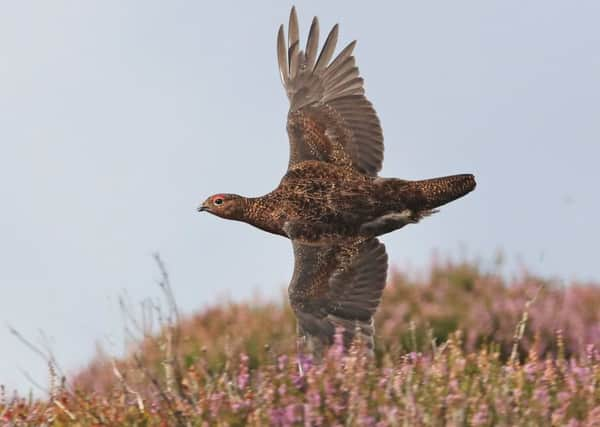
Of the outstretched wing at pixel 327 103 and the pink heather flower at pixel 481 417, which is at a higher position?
the outstretched wing at pixel 327 103

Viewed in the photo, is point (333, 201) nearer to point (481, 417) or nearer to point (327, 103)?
point (327, 103)

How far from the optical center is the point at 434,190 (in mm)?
7285

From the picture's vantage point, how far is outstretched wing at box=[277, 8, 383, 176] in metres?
7.64

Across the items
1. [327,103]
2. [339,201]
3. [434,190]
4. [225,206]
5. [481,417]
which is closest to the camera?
[481,417]

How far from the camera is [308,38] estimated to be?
25.9 feet

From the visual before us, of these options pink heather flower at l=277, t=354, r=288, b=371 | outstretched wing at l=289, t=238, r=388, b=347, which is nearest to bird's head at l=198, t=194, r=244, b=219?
outstretched wing at l=289, t=238, r=388, b=347

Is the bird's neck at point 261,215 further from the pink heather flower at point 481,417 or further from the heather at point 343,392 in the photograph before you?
the pink heather flower at point 481,417

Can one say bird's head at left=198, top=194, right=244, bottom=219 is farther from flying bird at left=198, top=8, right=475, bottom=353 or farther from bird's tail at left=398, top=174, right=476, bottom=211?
bird's tail at left=398, top=174, right=476, bottom=211

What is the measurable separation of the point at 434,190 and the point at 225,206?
137 cm

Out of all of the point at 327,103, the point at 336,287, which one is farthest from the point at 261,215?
the point at 327,103

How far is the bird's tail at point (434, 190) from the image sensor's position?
725cm

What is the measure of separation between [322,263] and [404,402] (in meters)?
2.14

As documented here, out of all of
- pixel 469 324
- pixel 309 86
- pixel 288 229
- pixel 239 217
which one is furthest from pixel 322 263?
pixel 469 324

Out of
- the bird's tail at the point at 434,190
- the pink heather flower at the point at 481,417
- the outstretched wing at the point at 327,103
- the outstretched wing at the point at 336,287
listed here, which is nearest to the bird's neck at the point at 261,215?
the outstretched wing at the point at 336,287
